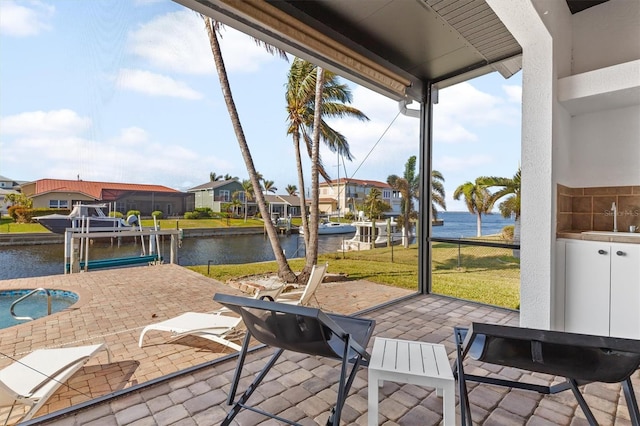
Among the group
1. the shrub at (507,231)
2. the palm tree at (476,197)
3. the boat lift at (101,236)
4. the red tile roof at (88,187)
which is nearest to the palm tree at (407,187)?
the palm tree at (476,197)

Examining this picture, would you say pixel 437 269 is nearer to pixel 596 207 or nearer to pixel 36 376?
pixel 596 207

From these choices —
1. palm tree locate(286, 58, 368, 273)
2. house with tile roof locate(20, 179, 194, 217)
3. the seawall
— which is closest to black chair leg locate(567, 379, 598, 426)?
house with tile roof locate(20, 179, 194, 217)

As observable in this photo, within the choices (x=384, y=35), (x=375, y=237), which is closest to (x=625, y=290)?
(x=384, y=35)

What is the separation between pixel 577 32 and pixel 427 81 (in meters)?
1.64

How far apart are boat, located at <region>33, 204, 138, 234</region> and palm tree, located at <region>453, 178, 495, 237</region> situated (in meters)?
11.3

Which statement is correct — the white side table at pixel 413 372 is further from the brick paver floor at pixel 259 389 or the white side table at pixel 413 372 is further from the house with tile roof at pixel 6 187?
the house with tile roof at pixel 6 187

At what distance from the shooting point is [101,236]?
4.77m

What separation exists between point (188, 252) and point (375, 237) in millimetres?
6350

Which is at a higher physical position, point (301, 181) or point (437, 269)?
point (301, 181)

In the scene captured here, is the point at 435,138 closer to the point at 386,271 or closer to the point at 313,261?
the point at 313,261

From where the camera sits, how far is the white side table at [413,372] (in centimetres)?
137

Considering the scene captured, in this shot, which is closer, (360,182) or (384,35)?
(384,35)

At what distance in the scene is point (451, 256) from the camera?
818 centimetres

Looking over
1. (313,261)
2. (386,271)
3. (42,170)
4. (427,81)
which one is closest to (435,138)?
(427,81)
